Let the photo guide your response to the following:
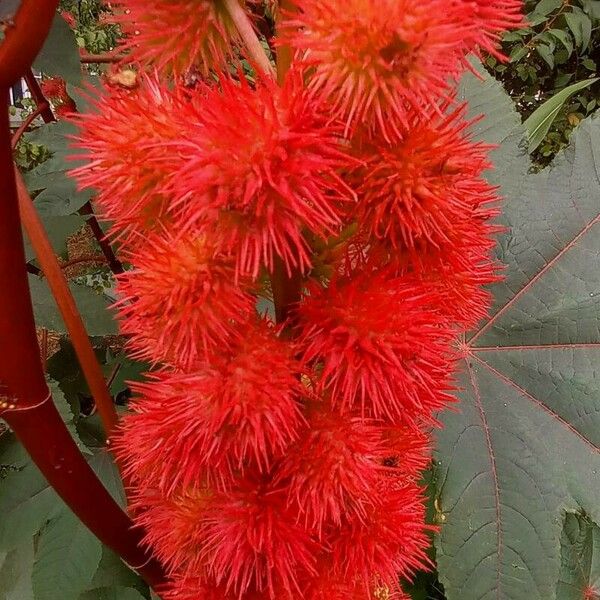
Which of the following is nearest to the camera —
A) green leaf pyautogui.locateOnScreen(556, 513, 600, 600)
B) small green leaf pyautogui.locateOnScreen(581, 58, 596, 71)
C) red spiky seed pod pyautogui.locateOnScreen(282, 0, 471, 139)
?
red spiky seed pod pyautogui.locateOnScreen(282, 0, 471, 139)

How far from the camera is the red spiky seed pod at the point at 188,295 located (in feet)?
1.68

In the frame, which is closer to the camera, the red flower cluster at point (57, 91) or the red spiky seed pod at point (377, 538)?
the red spiky seed pod at point (377, 538)

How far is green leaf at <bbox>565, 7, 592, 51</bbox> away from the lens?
2.16 m

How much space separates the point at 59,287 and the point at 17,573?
53cm

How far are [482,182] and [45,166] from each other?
0.60m

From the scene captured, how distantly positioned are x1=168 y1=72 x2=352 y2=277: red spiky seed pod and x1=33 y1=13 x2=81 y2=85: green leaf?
16.5 inches

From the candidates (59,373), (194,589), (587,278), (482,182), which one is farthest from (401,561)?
(59,373)

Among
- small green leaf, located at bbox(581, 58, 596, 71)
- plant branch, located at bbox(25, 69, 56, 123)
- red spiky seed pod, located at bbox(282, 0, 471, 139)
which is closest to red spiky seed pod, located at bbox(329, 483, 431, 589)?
red spiky seed pod, located at bbox(282, 0, 471, 139)

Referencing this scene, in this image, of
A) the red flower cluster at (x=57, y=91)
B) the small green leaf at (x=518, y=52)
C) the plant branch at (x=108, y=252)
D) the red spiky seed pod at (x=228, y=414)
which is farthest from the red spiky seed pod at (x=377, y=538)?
the small green leaf at (x=518, y=52)

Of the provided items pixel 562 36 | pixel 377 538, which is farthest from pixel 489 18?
pixel 562 36

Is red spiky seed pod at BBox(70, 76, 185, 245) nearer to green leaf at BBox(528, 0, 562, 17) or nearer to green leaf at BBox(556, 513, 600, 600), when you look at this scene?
green leaf at BBox(556, 513, 600, 600)

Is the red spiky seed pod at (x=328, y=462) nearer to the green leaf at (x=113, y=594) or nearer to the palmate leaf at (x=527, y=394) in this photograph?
the palmate leaf at (x=527, y=394)

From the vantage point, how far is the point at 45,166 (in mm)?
938

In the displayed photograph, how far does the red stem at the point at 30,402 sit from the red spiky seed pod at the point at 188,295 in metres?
0.08
